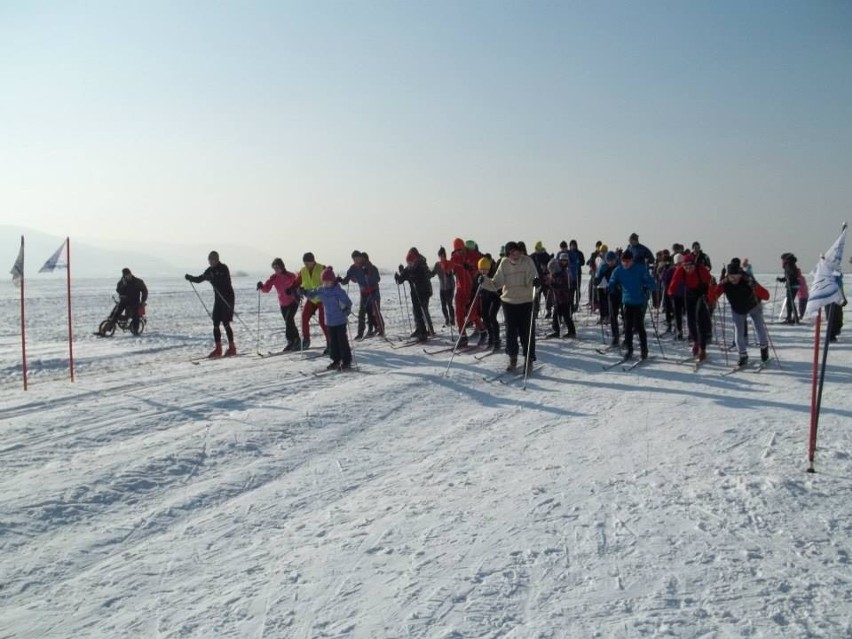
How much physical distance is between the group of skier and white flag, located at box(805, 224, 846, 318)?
180 inches

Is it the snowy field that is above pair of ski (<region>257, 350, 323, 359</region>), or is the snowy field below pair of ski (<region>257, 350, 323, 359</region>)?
below

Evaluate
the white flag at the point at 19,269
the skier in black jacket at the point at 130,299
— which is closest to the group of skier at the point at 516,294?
the white flag at the point at 19,269

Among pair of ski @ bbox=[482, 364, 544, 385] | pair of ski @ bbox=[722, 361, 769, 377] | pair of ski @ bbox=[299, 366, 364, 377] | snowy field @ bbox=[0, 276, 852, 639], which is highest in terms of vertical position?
pair of ski @ bbox=[722, 361, 769, 377]

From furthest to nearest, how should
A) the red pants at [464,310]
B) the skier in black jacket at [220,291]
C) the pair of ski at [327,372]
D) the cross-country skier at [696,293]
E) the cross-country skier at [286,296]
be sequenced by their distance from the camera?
1. the red pants at [464,310]
2. the cross-country skier at [286,296]
3. the skier in black jacket at [220,291]
4. the cross-country skier at [696,293]
5. the pair of ski at [327,372]

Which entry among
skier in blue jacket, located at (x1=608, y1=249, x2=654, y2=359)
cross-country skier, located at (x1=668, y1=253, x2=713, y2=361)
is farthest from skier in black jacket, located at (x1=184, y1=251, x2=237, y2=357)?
cross-country skier, located at (x1=668, y1=253, x2=713, y2=361)

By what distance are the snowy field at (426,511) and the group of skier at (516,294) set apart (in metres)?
1.47

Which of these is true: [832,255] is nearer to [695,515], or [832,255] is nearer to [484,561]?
[695,515]

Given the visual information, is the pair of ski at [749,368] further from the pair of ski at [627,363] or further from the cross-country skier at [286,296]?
the cross-country skier at [286,296]

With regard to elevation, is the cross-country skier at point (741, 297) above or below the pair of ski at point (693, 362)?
above

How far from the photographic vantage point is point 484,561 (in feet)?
13.4

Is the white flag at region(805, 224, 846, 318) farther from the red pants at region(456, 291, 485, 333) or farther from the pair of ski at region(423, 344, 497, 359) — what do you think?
the red pants at region(456, 291, 485, 333)

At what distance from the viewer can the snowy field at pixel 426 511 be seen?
11.6ft

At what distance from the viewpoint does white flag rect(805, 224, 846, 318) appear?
525 cm

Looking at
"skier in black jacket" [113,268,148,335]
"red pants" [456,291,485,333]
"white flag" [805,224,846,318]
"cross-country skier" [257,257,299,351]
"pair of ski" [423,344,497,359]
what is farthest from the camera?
"skier in black jacket" [113,268,148,335]
